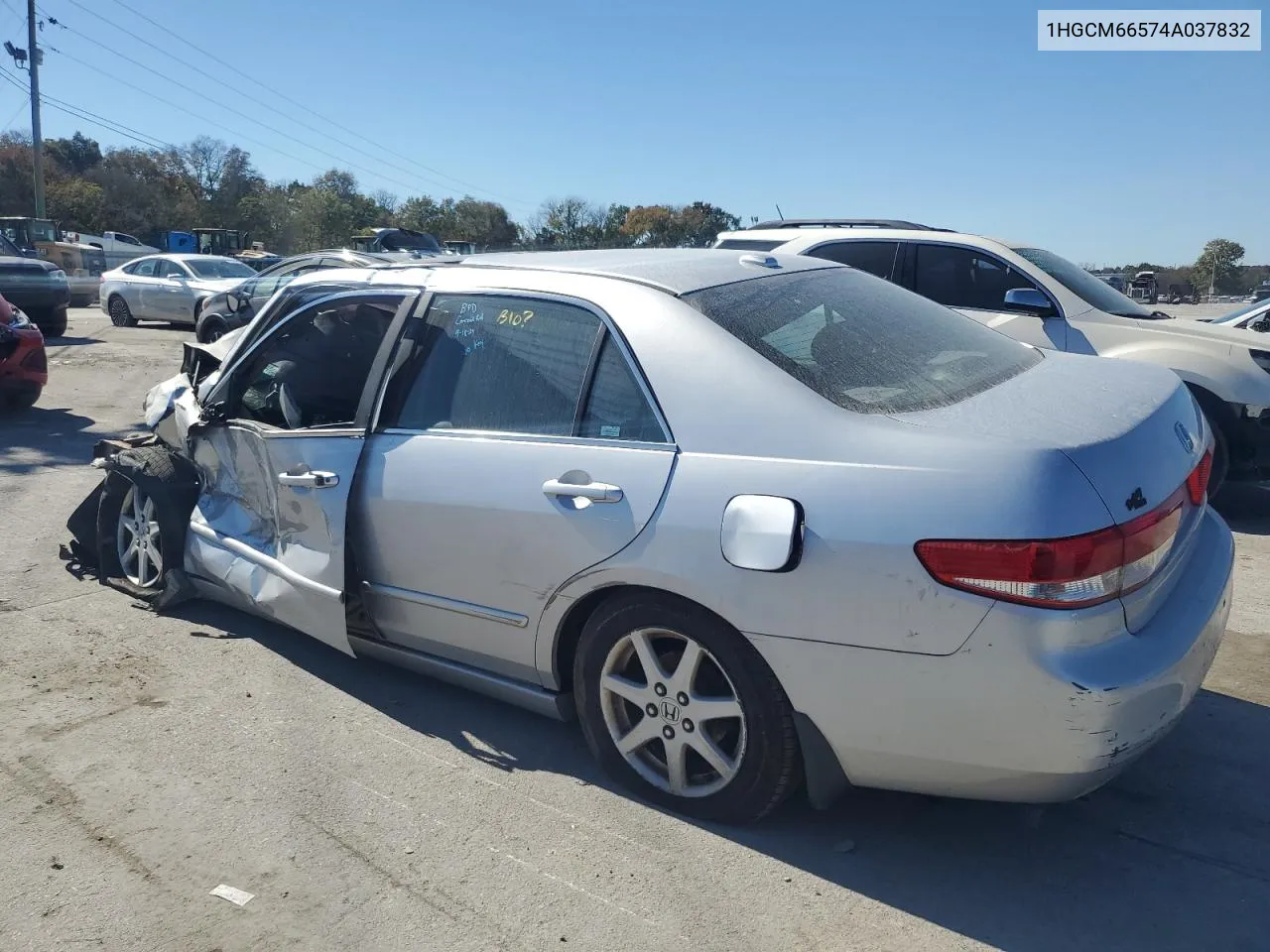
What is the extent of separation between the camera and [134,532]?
504 centimetres

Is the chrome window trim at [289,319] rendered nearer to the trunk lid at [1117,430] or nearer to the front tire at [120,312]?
the trunk lid at [1117,430]

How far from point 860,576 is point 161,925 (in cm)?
203

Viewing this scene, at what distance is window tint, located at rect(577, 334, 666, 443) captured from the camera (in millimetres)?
3100

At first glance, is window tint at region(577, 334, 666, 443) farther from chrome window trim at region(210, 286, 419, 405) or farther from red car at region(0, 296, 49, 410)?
red car at region(0, 296, 49, 410)

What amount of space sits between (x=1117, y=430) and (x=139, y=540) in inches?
171

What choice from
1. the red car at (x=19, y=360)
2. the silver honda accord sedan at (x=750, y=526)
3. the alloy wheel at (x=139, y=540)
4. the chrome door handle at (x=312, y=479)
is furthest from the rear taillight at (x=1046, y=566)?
the red car at (x=19, y=360)

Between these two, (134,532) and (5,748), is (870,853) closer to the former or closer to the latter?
(5,748)

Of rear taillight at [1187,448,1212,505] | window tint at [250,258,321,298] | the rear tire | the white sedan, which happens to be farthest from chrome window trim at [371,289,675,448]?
the white sedan

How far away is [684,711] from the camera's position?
304cm

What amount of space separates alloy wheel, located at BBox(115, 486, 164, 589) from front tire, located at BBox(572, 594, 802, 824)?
264cm

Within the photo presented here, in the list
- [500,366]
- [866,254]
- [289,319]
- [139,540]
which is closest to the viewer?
[500,366]

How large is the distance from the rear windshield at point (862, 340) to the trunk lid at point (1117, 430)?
0.42 feet

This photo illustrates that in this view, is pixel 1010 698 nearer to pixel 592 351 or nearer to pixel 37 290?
pixel 592 351

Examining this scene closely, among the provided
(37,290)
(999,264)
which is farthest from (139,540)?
(37,290)
